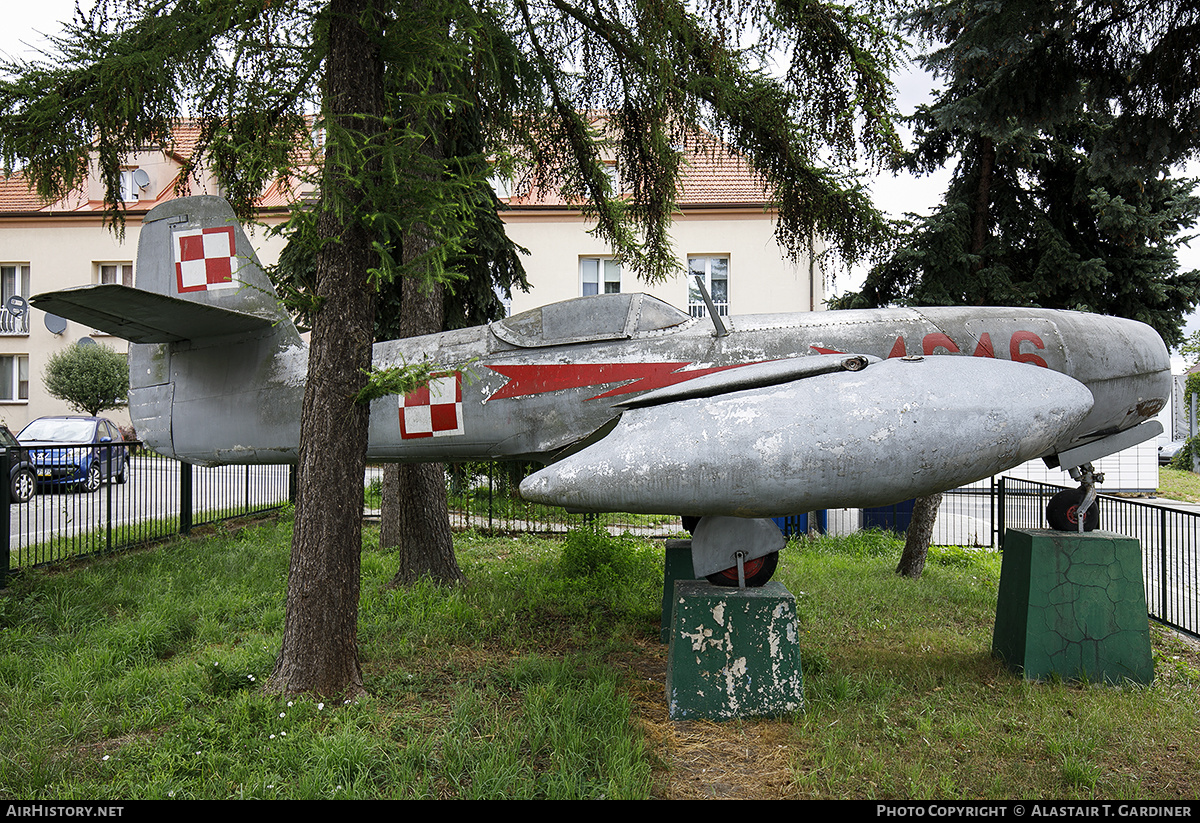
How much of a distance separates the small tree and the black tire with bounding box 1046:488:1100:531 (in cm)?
2606

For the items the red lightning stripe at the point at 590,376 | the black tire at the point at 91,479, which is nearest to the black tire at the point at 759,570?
the red lightning stripe at the point at 590,376

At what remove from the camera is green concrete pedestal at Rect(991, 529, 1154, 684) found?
491cm

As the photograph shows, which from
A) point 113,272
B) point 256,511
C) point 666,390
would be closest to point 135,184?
point 113,272

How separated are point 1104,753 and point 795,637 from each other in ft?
5.72

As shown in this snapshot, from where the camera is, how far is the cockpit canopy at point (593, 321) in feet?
16.9

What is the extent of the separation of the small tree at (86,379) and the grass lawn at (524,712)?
1962 centimetres

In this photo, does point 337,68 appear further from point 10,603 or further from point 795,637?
point 10,603

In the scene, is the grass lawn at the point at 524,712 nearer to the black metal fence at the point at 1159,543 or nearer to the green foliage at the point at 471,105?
the black metal fence at the point at 1159,543

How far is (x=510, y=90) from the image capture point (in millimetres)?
7098

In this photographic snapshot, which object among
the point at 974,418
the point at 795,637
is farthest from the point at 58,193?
the point at 974,418

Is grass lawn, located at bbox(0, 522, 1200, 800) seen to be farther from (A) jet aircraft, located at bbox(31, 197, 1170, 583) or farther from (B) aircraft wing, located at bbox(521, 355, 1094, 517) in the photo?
(B) aircraft wing, located at bbox(521, 355, 1094, 517)

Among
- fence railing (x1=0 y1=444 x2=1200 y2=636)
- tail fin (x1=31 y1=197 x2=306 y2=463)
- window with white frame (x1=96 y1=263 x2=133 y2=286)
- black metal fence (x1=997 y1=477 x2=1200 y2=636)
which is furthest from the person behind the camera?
window with white frame (x1=96 y1=263 x2=133 y2=286)

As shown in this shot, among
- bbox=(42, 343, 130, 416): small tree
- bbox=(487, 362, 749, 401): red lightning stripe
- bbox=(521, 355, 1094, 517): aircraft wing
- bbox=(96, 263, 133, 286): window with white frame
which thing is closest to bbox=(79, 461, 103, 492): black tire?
bbox=(487, 362, 749, 401): red lightning stripe

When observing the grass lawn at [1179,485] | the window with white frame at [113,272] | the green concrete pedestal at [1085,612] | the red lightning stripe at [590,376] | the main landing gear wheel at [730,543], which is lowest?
the grass lawn at [1179,485]
